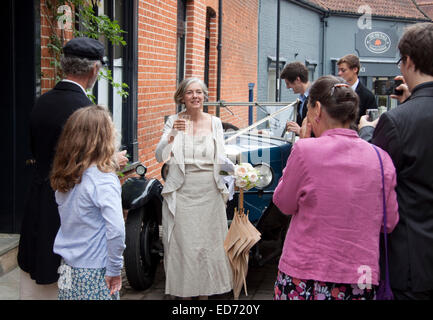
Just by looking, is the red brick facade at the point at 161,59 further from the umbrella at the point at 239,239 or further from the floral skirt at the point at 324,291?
the floral skirt at the point at 324,291

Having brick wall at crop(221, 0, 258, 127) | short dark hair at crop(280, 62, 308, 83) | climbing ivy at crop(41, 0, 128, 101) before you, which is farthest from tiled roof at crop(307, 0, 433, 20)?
climbing ivy at crop(41, 0, 128, 101)

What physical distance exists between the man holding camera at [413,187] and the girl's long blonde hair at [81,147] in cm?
131

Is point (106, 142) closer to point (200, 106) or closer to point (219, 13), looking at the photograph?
point (200, 106)

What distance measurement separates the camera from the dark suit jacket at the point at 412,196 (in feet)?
8.27

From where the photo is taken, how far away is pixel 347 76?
5.88m

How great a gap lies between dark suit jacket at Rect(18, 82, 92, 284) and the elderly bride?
1632mm

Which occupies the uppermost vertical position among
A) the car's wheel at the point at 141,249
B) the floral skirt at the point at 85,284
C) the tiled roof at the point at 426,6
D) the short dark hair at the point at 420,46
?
the tiled roof at the point at 426,6

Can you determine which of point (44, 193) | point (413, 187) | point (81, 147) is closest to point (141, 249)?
point (44, 193)

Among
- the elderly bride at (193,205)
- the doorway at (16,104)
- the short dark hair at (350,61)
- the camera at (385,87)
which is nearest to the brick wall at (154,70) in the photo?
the doorway at (16,104)

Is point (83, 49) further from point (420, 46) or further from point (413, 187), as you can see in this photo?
point (413, 187)

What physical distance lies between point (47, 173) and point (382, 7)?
26810mm

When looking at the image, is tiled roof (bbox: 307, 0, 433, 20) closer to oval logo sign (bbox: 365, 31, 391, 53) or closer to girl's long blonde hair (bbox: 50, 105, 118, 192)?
oval logo sign (bbox: 365, 31, 391, 53)

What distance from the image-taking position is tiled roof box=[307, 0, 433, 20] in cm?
2538
